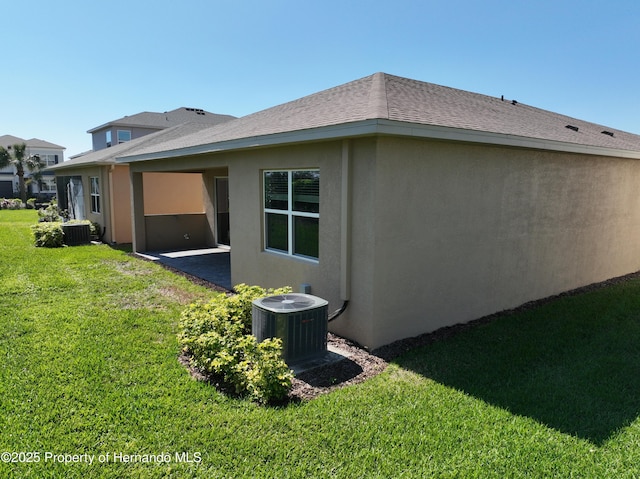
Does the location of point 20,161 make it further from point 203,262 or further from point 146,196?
point 203,262

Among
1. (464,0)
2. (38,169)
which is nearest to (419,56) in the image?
(464,0)

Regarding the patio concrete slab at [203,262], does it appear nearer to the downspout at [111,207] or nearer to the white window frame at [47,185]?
the downspout at [111,207]

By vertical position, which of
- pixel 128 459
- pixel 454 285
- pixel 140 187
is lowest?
pixel 128 459

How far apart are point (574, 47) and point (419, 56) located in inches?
274

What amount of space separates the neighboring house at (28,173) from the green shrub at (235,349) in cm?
5232

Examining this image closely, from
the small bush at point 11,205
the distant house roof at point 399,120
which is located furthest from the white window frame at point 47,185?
the distant house roof at point 399,120

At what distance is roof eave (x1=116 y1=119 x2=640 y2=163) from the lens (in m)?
5.00

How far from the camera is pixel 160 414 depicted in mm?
3998

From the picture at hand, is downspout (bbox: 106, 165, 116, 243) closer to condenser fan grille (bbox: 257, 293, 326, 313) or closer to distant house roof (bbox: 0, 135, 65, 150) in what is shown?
condenser fan grille (bbox: 257, 293, 326, 313)

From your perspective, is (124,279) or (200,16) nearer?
(124,279)

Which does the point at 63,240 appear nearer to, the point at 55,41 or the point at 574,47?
the point at 55,41

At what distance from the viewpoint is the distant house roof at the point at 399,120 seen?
5.29m

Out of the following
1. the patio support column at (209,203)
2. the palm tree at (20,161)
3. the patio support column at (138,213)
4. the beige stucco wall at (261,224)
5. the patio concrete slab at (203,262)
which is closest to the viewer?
the beige stucco wall at (261,224)

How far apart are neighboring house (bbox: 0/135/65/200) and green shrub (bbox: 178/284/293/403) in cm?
5232
